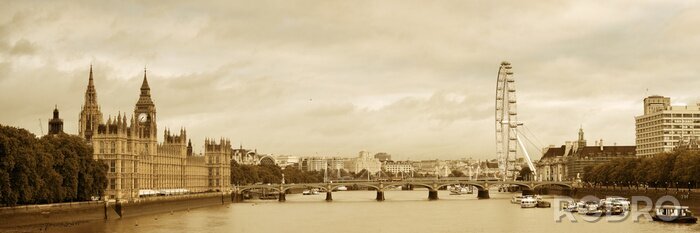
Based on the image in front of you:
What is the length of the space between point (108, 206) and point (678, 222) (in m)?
39.5

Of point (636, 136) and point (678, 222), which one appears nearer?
point (678, 222)

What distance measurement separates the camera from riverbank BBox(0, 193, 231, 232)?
60.3m

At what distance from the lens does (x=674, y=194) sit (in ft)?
318

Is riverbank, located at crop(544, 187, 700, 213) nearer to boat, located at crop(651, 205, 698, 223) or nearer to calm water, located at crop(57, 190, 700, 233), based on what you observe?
calm water, located at crop(57, 190, 700, 233)

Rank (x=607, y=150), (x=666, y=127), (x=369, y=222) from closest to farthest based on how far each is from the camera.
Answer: (x=369, y=222)
(x=666, y=127)
(x=607, y=150)

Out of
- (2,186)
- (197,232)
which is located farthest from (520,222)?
(2,186)

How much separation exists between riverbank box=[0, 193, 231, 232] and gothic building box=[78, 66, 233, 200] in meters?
2.02

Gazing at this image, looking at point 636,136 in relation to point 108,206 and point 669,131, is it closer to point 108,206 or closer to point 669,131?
point 669,131

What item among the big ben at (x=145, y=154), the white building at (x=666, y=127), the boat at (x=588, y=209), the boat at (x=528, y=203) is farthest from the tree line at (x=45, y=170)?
the white building at (x=666, y=127)

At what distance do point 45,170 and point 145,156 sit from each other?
93.3 ft

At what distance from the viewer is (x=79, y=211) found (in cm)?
7025

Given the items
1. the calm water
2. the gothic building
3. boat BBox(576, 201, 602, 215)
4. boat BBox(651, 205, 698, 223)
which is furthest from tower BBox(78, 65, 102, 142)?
boat BBox(651, 205, 698, 223)

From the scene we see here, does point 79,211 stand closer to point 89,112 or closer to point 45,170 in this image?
point 45,170

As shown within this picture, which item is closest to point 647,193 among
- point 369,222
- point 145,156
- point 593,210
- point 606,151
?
point 593,210
